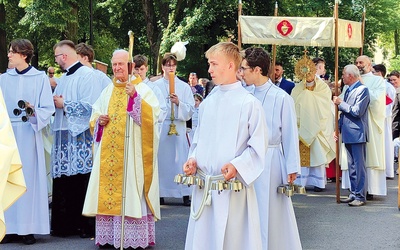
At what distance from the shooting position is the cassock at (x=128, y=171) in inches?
299

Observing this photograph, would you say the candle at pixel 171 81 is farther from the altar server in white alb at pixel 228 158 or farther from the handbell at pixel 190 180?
the handbell at pixel 190 180

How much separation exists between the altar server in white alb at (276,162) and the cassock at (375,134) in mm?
4545

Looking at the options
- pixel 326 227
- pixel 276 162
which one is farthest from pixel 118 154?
pixel 326 227

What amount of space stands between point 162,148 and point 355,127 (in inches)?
113

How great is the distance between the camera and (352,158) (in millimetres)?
10781

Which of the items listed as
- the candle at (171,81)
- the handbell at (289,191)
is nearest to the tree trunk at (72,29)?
the candle at (171,81)

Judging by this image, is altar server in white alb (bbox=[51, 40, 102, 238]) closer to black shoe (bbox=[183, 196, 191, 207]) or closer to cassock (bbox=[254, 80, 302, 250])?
cassock (bbox=[254, 80, 302, 250])

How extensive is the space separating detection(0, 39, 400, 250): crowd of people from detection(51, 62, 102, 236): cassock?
0.01 meters

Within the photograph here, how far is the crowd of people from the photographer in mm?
5523

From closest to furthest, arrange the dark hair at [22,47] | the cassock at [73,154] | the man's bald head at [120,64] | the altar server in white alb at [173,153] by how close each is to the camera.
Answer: the man's bald head at [120,64] < the dark hair at [22,47] < the cassock at [73,154] < the altar server in white alb at [173,153]

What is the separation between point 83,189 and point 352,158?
14.2 feet

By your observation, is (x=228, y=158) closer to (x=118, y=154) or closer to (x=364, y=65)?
(x=118, y=154)

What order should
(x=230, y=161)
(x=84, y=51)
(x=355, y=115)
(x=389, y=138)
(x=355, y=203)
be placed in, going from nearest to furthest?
(x=230, y=161) < (x=84, y=51) < (x=355, y=115) < (x=355, y=203) < (x=389, y=138)

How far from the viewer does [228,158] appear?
549 cm
